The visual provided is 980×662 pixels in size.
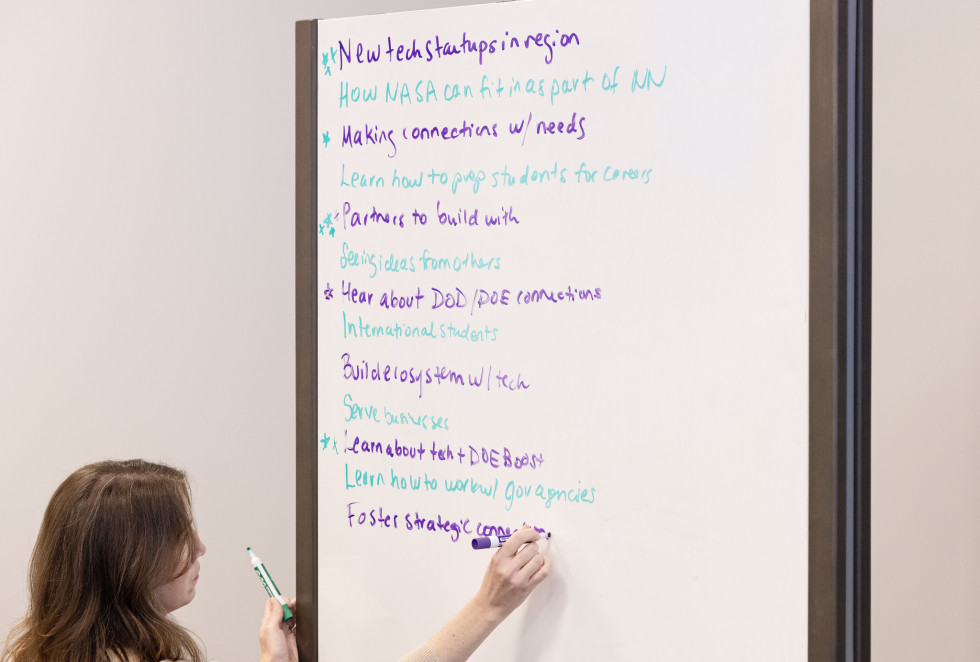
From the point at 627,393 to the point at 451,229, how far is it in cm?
28

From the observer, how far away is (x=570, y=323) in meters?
0.93

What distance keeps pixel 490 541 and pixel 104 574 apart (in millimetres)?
464

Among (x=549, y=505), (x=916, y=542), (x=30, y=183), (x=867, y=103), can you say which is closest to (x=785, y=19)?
(x=867, y=103)

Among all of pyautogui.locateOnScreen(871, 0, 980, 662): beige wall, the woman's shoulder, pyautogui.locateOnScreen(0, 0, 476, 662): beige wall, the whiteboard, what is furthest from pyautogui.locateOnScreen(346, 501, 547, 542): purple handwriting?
pyautogui.locateOnScreen(0, 0, 476, 662): beige wall

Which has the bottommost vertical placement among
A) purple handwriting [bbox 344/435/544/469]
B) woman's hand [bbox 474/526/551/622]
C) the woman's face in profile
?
the woman's face in profile

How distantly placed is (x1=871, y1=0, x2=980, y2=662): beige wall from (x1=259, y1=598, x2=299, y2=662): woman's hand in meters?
0.87

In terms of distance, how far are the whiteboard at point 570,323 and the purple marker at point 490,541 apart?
0.01 m

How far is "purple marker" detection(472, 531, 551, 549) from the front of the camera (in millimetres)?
934

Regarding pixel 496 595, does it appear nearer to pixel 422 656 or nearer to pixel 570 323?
pixel 422 656

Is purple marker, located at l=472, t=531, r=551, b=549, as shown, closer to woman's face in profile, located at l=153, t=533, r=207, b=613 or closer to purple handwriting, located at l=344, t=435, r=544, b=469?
purple handwriting, located at l=344, t=435, r=544, b=469

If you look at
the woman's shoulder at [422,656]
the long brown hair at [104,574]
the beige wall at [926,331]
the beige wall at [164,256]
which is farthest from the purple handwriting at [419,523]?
the beige wall at [164,256]

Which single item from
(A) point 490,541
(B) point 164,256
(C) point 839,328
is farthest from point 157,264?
(C) point 839,328

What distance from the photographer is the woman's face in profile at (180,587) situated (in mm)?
1058

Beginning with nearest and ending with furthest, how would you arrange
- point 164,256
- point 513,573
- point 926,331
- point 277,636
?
point 513,573 < point 277,636 < point 926,331 < point 164,256
